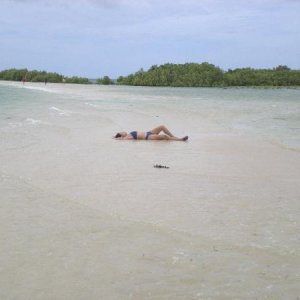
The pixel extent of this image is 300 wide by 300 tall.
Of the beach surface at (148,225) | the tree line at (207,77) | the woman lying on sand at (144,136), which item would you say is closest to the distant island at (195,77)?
the tree line at (207,77)

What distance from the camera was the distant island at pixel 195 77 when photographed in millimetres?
122688

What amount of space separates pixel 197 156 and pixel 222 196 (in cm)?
422

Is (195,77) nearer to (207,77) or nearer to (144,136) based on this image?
(207,77)

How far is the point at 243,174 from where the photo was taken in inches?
361

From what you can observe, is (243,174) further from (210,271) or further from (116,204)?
(210,271)

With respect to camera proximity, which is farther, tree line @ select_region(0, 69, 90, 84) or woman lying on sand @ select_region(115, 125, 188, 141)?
tree line @ select_region(0, 69, 90, 84)

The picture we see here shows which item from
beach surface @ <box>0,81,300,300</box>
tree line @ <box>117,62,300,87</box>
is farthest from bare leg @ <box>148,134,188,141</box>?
tree line @ <box>117,62,300,87</box>

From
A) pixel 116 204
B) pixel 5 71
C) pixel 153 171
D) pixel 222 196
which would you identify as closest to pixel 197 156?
pixel 153 171

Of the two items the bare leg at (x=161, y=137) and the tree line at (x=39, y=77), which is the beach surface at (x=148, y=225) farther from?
the tree line at (x=39, y=77)

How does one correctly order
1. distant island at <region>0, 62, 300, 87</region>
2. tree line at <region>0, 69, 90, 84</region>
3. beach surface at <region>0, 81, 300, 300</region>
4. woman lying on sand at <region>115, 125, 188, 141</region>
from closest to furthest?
1. beach surface at <region>0, 81, 300, 300</region>
2. woman lying on sand at <region>115, 125, 188, 141</region>
3. distant island at <region>0, 62, 300, 87</region>
4. tree line at <region>0, 69, 90, 84</region>

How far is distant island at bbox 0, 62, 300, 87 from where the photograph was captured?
12269 centimetres

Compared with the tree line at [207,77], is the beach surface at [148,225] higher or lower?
lower

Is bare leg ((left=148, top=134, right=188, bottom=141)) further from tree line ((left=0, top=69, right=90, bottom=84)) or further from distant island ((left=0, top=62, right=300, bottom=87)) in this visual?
tree line ((left=0, top=69, right=90, bottom=84))

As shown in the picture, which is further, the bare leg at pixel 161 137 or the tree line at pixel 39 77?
the tree line at pixel 39 77
